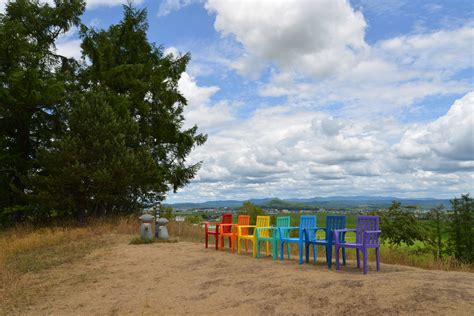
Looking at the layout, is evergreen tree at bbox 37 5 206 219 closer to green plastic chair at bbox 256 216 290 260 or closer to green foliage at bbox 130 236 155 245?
green foliage at bbox 130 236 155 245

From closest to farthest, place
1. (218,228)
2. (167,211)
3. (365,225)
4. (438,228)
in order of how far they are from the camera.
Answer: (365,225), (218,228), (438,228), (167,211)

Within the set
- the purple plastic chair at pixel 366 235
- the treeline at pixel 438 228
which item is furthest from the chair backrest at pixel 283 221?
the treeline at pixel 438 228

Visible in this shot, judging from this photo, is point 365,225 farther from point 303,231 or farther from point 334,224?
point 303,231

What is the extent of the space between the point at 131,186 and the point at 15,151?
7075 millimetres

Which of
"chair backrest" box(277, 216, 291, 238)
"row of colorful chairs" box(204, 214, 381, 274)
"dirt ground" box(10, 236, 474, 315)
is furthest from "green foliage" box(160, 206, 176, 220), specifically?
"chair backrest" box(277, 216, 291, 238)

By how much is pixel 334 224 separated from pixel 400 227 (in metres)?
8.48

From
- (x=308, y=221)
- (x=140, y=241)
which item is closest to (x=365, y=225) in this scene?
(x=308, y=221)

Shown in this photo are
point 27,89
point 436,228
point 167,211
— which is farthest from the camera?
point 167,211

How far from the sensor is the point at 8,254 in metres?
13.0

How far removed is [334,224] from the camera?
903 centimetres

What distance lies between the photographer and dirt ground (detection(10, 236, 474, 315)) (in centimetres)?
579

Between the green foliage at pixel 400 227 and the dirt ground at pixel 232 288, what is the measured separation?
7.83m

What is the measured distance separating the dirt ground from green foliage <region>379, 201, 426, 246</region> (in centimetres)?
783

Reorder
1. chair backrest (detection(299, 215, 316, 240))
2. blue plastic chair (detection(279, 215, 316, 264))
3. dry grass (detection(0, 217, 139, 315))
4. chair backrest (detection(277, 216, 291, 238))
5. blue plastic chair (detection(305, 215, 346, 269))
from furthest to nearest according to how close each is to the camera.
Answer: chair backrest (detection(277, 216, 291, 238)) < chair backrest (detection(299, 215, 316, 240)) < blue plastic chair (detection(279, 215, 316, 264)) < dry grass (detection(0, 217, 139, 315)) < blue plastic chair (detection(305, 215, 346, 269))
